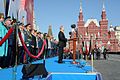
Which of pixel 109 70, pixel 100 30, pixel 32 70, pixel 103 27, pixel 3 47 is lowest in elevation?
pixel 109 70

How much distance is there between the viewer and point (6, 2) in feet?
43.2

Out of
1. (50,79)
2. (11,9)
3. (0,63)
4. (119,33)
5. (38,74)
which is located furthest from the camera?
(119,33)

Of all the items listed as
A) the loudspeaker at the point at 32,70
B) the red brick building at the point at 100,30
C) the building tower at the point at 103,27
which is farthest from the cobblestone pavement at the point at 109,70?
the building tower at the point at 103,27

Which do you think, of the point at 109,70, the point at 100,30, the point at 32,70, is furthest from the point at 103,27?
the point at 32,70

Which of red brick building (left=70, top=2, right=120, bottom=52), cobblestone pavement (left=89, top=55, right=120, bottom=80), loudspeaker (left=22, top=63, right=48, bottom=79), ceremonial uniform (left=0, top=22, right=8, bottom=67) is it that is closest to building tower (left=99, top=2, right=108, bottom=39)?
red brick building (left=70, top=2, right=120, bottom=52)

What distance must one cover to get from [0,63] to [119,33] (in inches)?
7164

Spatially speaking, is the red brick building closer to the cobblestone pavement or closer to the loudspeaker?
the cobblestone pavement

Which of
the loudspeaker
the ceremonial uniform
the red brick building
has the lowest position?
the loudspeaker

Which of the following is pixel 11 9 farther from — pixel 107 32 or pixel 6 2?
pixel 107 32

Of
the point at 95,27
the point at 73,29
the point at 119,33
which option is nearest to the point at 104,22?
the point at 95,27

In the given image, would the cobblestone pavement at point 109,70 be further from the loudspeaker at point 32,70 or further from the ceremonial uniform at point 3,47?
the ceremonial uniform at point 3,47

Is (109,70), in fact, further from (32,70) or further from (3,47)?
(32,70)

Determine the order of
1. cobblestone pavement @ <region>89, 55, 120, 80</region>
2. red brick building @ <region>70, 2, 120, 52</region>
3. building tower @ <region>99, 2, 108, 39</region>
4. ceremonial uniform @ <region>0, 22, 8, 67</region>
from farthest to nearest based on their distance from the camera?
building tower @ <region>99, 2, 108, 39</region> < red brick building @ <region>70, 2, 120, 52</region> < cobblestone pavement @ <region>89, 55, 120, 80</region> < ceremonial uniform @ <region>0, 22, 8, 67</region>

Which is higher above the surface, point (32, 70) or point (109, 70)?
point (32, 70)
